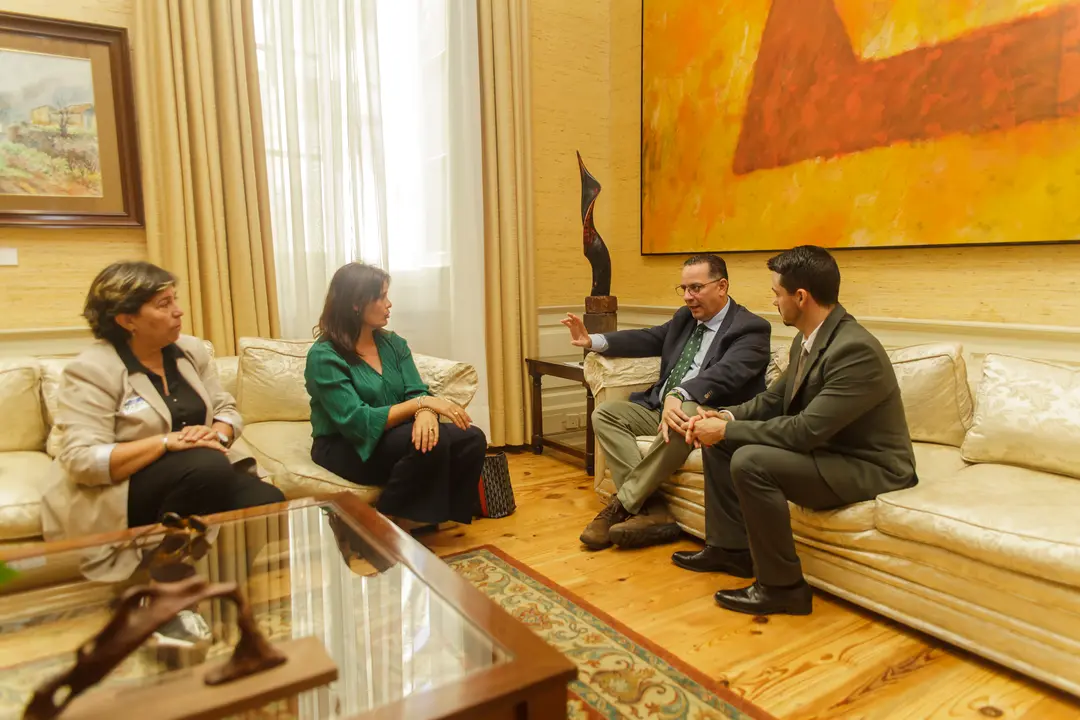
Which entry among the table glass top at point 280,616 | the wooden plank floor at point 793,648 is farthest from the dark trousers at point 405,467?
the table glass top at point 280,616

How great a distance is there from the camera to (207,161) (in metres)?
3.00

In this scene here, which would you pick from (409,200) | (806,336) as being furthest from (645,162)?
(806,336)

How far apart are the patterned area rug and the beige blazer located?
111cm

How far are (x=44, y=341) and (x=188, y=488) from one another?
1432 millimetres

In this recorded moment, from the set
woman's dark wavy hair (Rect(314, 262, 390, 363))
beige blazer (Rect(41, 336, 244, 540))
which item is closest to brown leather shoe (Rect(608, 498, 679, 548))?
woman's dark wavy hair (Rect(314, 262, 390, 363))

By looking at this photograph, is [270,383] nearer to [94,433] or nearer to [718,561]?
[94,433]

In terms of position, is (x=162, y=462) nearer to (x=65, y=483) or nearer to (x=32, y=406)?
(x=65, y=483)

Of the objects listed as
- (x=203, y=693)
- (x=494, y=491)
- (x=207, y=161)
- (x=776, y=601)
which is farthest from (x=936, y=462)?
(x=207, y=161)

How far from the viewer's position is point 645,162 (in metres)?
4.03

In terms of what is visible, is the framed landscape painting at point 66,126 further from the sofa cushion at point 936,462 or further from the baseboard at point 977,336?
the sofa cushion at point 936,462

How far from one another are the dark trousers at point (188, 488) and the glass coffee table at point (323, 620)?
11.2 inches

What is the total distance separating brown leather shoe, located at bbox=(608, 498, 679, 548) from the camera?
8.58 feet

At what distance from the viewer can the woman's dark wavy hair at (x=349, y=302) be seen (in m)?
2.55

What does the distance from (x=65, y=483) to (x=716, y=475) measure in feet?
6.56
